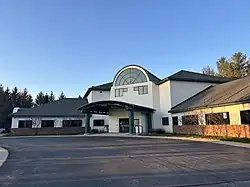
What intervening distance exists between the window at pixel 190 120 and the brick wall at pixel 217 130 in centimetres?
37

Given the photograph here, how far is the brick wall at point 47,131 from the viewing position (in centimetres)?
3609

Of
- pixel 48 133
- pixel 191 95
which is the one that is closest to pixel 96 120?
pixel 48 133

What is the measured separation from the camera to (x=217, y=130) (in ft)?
70.7

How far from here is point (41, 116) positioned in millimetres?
36750

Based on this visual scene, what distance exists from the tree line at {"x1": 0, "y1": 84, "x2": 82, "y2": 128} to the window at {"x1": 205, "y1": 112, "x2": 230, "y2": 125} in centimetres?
4836

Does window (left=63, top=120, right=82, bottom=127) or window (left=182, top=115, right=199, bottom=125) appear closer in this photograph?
window (left=182, top=115, right=199, bottom=125)

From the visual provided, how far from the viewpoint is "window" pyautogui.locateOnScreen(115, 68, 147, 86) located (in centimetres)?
3519

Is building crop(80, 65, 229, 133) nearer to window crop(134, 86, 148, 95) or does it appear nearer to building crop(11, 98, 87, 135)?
window crop(134, 86, 148, 95)

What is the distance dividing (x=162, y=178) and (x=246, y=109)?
1452cm

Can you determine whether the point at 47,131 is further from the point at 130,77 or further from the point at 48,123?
the point at 130,77

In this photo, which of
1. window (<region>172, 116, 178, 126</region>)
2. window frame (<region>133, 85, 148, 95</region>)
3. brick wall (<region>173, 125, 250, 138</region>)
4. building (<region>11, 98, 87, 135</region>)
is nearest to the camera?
brick wall (<region>173, 125, 250, 138</region>)

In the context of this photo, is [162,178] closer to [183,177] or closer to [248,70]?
[183,177]

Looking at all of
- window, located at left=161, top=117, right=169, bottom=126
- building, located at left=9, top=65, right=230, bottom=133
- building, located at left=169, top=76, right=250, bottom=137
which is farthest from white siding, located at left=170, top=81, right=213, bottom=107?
window, located at left=161, top=117, right=169, bottom=126

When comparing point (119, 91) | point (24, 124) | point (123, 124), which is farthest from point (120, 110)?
point (24, 124)
